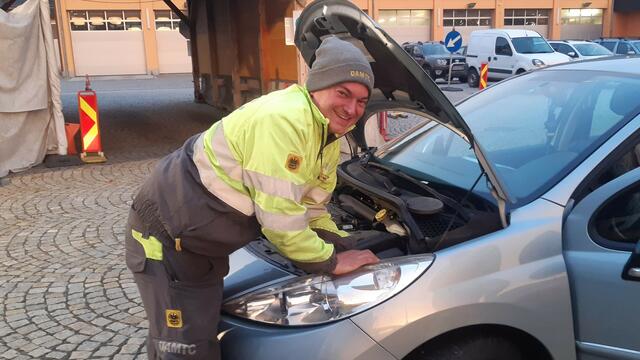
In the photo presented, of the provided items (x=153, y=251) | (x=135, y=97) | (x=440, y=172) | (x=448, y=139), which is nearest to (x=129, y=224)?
(x=153, y=251)

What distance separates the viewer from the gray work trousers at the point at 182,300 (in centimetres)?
200

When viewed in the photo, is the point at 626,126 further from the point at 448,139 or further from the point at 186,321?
the point at 186,321

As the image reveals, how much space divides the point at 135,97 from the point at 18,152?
11.1 m

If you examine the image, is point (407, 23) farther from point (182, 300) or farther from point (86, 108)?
point (182, 300)

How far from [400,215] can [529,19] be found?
135ft

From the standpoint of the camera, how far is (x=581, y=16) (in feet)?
132

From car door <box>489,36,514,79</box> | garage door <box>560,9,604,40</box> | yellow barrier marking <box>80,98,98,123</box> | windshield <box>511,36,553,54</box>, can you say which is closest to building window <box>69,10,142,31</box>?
car door <box>489,36,514,79</box>

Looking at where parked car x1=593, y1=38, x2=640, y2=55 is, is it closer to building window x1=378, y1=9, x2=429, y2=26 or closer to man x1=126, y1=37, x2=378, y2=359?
building window x1=378, y1=9, x2=429, y2=26

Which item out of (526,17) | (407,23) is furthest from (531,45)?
(526,17)

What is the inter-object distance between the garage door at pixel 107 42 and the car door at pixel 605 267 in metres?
33.8

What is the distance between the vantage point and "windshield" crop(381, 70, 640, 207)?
7.97ft

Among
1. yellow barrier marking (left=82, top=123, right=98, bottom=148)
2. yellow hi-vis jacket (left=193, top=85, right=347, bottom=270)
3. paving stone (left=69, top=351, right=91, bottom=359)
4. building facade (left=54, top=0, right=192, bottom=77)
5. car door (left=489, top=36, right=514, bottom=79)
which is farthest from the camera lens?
building facade (left=54, top=0, right=192, bottom=77)

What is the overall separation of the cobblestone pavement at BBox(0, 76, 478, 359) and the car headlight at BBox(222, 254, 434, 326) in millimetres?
1465

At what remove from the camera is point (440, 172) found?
9.05 ft
